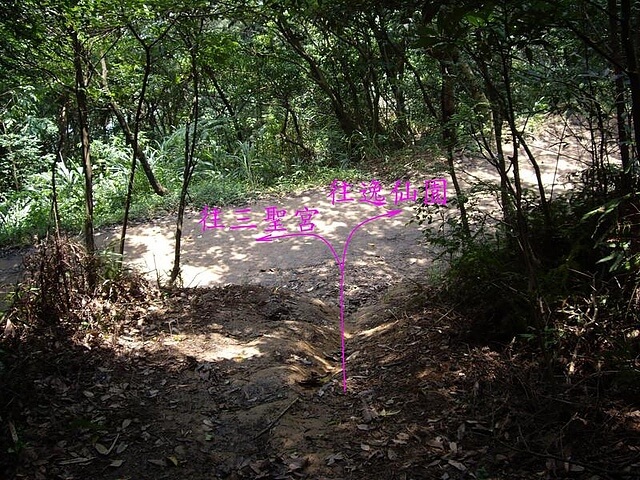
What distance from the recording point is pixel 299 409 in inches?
114

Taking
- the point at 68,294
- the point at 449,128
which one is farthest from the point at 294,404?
the point at 449,128

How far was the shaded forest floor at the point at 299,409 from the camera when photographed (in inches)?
85.7

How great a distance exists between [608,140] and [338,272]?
368 cm

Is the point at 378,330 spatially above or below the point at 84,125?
below

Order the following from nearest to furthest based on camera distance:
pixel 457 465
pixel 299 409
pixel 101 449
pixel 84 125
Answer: pixel 457 465
pixel 101 449
pixel 299 409
pixel 84 125

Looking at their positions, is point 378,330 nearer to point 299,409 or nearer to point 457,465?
point 299,409

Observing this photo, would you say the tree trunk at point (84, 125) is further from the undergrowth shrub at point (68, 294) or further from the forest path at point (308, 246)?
the forest path at point (308, 246)

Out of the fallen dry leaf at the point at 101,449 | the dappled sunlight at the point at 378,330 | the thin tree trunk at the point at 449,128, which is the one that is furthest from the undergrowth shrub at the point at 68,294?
the thin tree trunk at the point at 449,128

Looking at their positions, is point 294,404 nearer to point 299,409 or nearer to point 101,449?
point 299,409

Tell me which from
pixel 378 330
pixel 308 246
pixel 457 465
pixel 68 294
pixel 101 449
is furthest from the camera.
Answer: pixel 308 246

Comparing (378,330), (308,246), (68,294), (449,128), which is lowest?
(378,330)

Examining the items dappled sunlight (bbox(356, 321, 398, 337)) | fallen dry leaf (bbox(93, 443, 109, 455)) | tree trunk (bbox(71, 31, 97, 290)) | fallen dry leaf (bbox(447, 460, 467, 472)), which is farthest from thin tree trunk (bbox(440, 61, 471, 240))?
tree trunk (bbox(71, 31, 97, 290))

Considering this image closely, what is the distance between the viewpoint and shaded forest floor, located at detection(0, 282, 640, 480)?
2.18m

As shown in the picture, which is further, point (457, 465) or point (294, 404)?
point (294, 404)
